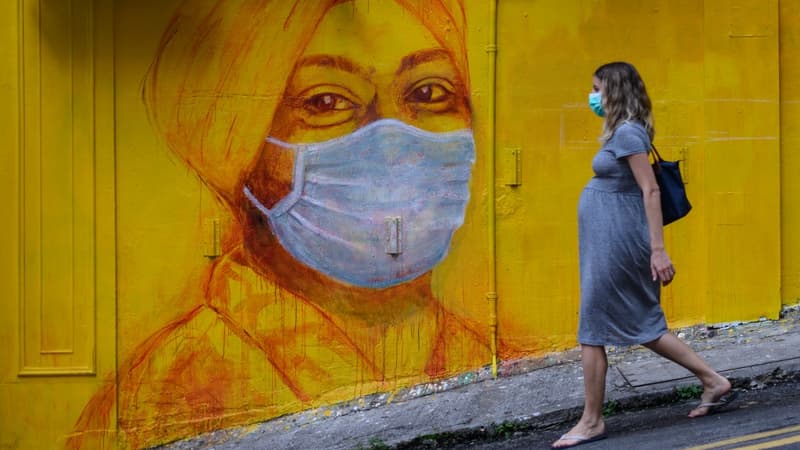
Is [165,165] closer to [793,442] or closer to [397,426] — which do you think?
[397,426]

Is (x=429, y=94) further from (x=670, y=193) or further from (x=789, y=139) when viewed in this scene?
(x=789, y=139)

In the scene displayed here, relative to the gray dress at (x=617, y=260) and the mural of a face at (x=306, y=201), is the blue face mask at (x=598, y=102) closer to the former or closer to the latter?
the gray dress at (x=617, y=260)

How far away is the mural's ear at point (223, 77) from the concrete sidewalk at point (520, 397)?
1.58 meters

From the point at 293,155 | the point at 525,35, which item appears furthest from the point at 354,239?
the point at 525,35

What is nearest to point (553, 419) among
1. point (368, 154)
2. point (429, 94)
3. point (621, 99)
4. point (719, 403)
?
point (719, 403)

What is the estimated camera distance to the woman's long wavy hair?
17.1 ft

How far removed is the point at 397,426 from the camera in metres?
6.32

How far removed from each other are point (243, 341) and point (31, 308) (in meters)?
1.36

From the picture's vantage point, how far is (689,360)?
17.2 ft

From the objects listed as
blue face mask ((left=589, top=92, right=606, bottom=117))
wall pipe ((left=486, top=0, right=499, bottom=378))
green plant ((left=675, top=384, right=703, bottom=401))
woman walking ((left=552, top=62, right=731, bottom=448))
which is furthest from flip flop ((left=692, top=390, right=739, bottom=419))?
wall pipe ((left=486, top=0, right=499, bottom=378))

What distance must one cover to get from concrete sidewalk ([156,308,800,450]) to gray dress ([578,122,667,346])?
3.18 feet

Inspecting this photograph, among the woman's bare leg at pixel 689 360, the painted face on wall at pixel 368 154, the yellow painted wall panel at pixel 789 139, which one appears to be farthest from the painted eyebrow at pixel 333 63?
the yellow painted wall panel at pixel 789 139

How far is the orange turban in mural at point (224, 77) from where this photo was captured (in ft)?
22.4

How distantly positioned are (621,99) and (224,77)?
9.14 ft
